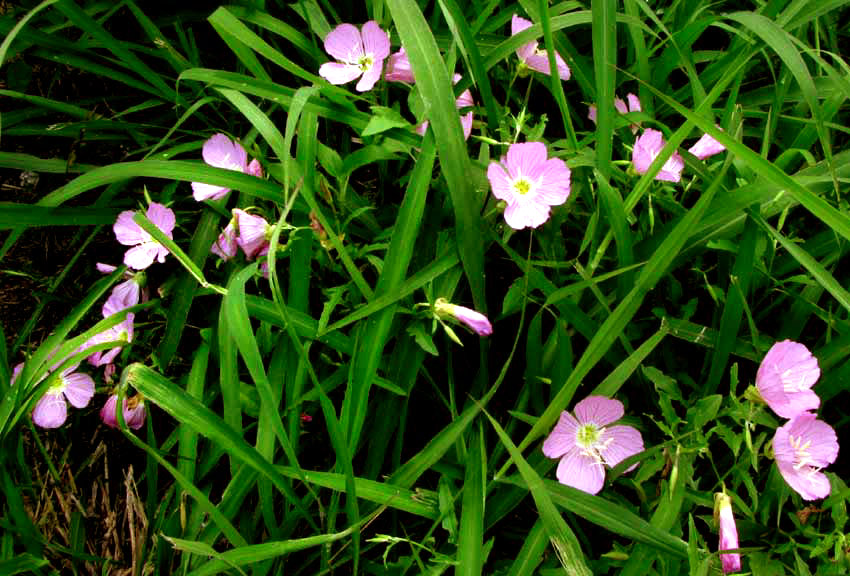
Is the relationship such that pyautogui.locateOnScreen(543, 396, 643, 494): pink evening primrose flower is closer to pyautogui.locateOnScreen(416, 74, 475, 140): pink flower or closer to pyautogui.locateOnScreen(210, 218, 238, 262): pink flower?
pyautogui.locateOnScreen(416, 74, 475, 140): pink flower

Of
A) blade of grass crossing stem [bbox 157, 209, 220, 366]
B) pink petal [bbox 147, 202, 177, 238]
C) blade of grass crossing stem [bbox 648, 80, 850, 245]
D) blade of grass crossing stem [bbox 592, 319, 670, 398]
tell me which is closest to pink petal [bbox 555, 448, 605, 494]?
blade of grass crossing stem [bbox 592, 319, 670, 398]

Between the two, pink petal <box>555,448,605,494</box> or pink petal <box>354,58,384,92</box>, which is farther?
pink petal <box>354,58,384,92</box>

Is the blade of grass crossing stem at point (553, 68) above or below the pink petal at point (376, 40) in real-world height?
below

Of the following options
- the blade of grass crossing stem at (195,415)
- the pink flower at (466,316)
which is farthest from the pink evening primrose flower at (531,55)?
the blade of grass crossing stem at (195,415)

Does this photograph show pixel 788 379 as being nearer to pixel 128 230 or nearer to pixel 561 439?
pixel 561 439

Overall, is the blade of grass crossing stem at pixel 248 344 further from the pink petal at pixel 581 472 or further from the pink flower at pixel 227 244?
the pink petal at pixel 581 472

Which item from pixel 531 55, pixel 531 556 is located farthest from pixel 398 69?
pixel 531 556
